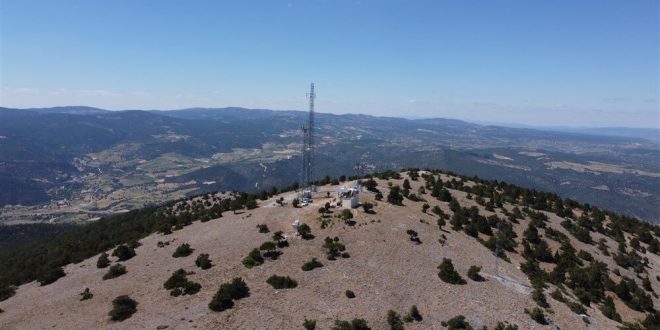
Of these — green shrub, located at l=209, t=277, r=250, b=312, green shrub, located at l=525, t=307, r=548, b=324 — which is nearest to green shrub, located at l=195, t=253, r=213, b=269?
green shrub, located at l=209, t=277, r=250, b=312

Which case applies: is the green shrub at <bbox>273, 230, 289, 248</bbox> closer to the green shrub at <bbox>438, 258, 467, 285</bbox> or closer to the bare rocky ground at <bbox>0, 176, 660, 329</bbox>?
the bare rocky ground at <bbox>0, 176, 660, 329</bbox>

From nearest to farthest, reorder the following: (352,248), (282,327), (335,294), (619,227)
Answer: (282,327), (335,294), (352,248), (619,227)

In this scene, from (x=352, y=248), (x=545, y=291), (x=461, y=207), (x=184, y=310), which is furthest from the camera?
(x=461, y=207)

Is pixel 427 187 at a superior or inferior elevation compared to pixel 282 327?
superior

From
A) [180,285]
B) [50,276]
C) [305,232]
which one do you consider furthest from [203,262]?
[50,276]

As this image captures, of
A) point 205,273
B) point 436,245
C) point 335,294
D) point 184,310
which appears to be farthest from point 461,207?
point 184,310

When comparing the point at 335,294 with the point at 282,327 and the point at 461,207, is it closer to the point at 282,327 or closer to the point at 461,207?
the point at 282,327

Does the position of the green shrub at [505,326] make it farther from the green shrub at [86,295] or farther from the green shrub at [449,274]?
the green shrub at [86,295]

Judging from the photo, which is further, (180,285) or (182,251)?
(182,251)

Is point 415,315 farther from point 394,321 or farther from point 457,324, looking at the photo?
point 457,324
